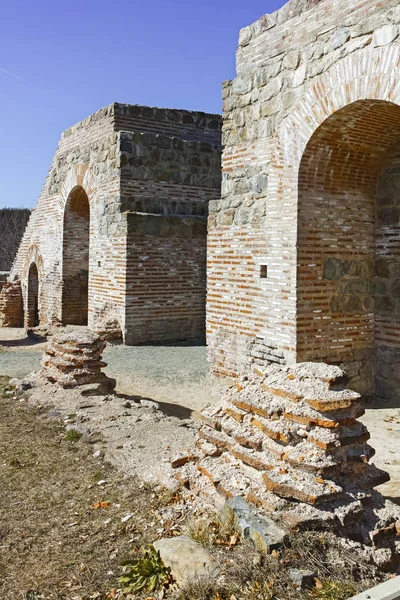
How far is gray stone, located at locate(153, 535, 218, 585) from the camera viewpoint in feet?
8.70

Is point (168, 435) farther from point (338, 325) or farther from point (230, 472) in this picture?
point (338, 325)

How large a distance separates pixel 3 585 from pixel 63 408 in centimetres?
331

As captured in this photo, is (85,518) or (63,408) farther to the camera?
(63,408)

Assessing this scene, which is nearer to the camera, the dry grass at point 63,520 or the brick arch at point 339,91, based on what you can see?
the dry grass at point 63,520

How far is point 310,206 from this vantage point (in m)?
6.33

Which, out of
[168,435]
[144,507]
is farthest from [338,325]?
[144,507]

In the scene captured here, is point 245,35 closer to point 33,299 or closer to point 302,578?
point 302,578

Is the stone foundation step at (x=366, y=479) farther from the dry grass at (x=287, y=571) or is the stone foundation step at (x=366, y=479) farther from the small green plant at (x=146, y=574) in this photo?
the small green plant at (x=146, y=574)

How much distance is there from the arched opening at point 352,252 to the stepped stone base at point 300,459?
8.83 ft

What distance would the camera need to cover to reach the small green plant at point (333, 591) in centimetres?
245

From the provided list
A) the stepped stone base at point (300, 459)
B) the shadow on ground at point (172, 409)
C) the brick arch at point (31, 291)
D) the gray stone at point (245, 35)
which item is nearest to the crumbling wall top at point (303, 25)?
the gray stone at point (245, 35)

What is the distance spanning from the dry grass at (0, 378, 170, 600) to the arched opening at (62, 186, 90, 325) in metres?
8.68

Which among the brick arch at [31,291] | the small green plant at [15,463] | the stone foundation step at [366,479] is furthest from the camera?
the brick arch at [31,291]

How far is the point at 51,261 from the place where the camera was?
46.1 feet
